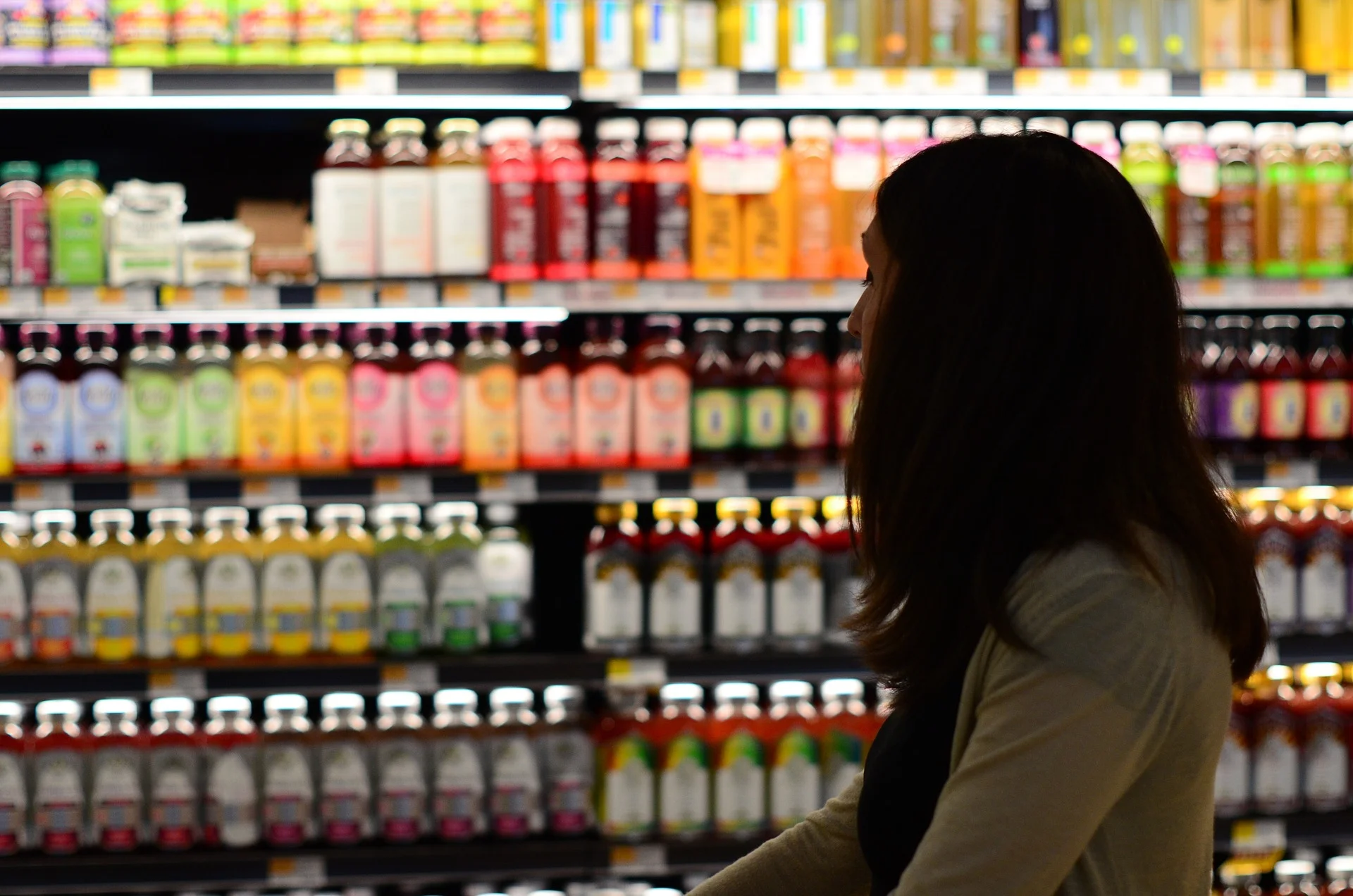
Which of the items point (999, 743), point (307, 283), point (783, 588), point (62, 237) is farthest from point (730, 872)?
point (62, 237)

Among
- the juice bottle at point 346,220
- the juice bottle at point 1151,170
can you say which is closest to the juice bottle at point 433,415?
the juice bottle at point 346,220

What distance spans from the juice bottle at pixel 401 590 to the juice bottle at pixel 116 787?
0.53 metres

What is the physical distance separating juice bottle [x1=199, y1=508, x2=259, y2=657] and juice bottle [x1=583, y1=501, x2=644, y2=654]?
67 cm

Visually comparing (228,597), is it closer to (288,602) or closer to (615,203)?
(288,602)

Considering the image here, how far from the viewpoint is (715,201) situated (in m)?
2.68

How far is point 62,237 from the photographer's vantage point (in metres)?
2.62

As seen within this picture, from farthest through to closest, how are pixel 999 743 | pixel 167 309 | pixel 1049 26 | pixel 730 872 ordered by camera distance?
pixel 1049 26 < pixel 167 309 < pixel 730 872 < pixel 999 743

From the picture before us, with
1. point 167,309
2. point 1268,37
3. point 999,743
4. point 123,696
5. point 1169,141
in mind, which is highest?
point 1268,37

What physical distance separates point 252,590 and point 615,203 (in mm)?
1053

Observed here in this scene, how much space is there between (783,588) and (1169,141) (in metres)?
1.23

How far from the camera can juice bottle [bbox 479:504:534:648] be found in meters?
2.74

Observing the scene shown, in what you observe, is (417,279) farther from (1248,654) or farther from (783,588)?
(1248,654)

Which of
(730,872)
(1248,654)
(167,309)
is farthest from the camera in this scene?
(167,309)

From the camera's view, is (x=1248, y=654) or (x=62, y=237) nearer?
(x=1248, y=654)
